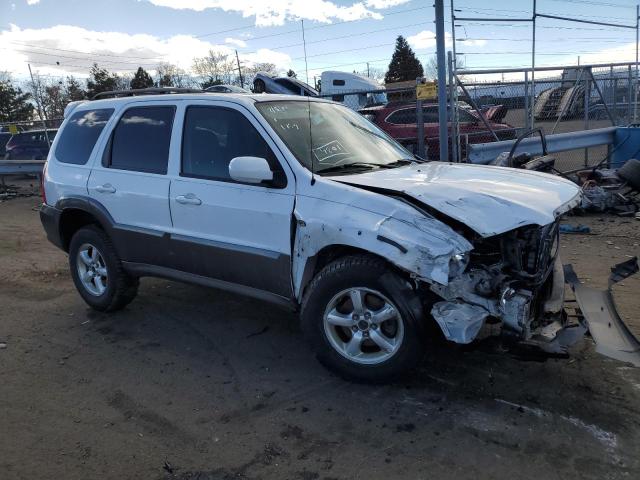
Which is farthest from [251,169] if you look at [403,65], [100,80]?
[403,65]

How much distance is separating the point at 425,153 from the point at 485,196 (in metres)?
7.04

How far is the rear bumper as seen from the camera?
5.23m

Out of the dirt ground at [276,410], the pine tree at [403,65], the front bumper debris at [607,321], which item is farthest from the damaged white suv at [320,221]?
the pine tree at [403,65]

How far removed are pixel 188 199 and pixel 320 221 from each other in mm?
1281

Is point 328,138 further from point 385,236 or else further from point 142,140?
point 142,140

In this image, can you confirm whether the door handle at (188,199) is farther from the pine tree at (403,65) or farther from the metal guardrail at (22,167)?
the pine tree at (403,65)

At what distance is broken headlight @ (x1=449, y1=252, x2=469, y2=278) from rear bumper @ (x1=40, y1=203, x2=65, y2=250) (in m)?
3.97

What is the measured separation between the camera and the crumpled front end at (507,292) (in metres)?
3.06

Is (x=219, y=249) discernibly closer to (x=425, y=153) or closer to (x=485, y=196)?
(x=485, y=196)

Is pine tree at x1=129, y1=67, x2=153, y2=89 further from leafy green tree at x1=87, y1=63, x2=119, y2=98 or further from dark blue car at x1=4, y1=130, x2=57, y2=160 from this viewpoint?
dark blue car at x1=4, y1=130, x2=57, y2=160

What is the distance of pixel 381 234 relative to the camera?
314cm

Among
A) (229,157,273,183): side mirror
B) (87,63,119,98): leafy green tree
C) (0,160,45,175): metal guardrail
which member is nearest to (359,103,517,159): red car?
(229,157,273,183): side mirror

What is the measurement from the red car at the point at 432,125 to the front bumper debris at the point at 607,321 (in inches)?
236

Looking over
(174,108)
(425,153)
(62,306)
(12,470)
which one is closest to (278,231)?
(174,108)
